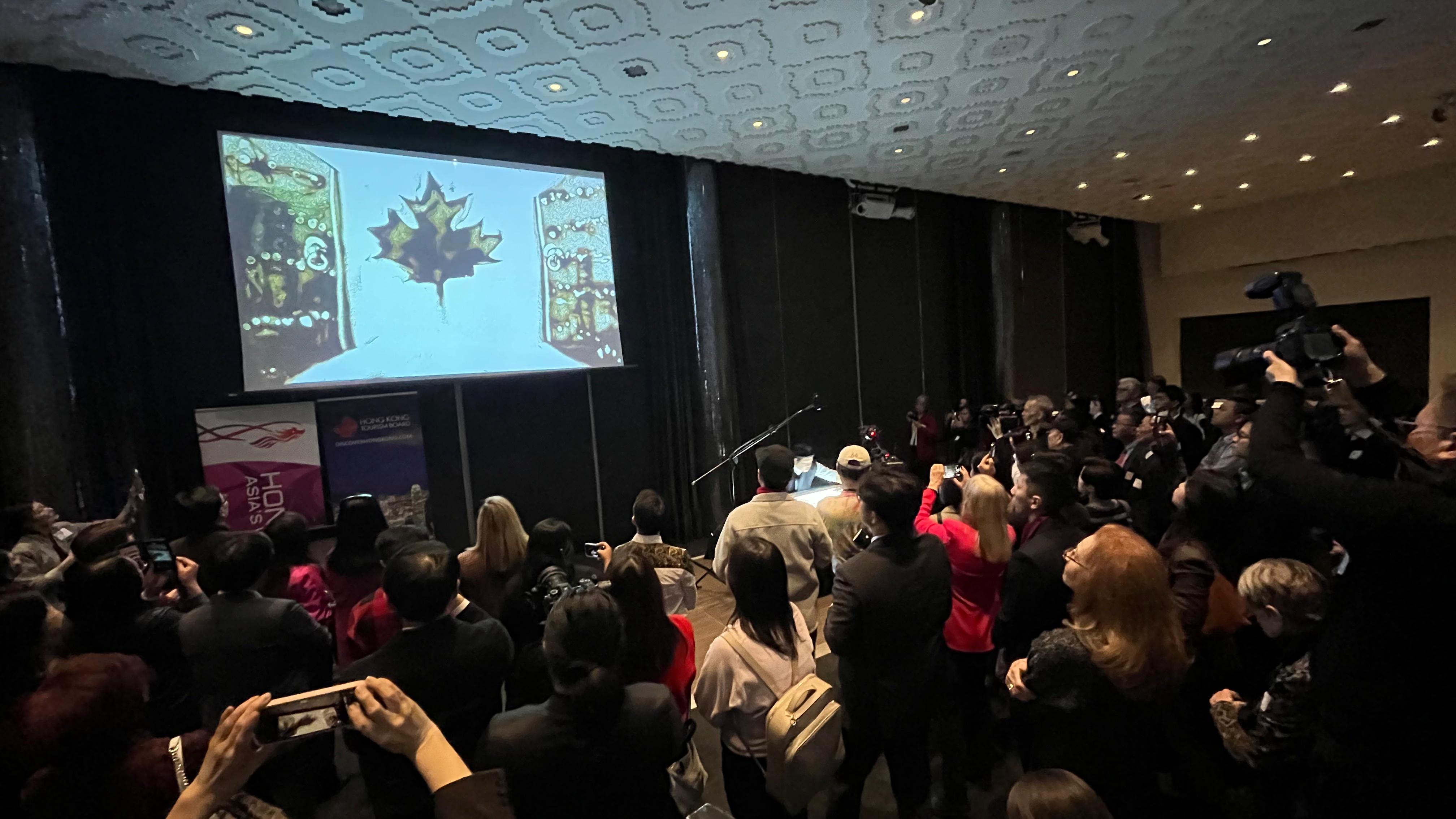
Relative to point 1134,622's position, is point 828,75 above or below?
above

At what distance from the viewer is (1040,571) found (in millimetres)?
1893

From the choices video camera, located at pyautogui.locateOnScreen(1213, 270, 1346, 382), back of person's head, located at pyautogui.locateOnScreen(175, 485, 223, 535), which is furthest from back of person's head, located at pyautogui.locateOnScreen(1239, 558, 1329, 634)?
back of person's head, located at pyautogui.locateOnScreen(175, 485, 223, 535)

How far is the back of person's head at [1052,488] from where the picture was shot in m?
2.01

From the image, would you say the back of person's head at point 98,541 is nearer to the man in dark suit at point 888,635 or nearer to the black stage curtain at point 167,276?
the man in dark suit at point 888,635

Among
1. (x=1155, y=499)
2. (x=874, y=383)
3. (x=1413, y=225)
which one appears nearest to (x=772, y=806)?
(x=1155, y=499)

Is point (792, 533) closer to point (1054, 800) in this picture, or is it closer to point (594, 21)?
point (1054, 800)

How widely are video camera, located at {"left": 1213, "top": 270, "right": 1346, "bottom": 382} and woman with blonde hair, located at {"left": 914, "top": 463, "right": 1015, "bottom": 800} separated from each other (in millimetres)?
746

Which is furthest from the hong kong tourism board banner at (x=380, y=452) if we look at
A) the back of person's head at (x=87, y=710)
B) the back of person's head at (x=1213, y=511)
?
the back of person's head at (x=1213, y=511)

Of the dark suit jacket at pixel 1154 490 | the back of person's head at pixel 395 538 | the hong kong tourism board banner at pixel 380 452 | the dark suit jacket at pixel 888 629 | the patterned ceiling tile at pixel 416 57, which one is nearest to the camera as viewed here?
the dark suit jacket at pixel 888 629

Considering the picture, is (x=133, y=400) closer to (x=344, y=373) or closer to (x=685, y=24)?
(x=344, y=373)

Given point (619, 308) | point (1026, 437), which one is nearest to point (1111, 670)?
point (1026, 437)

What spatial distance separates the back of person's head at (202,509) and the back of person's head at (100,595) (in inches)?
30.7

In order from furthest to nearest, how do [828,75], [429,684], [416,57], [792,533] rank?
[828,75] < [416,57] < [792,533] < [429,684]

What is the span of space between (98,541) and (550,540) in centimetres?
137
